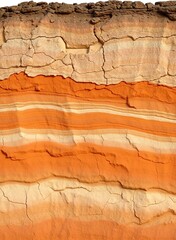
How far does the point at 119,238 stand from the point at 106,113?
642mm

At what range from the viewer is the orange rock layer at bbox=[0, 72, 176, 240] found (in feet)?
8.09

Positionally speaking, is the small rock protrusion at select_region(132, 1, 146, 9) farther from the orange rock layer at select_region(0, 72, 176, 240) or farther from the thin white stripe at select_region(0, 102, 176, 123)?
the thin white stripe at select_region(0, 102, 176, 123)

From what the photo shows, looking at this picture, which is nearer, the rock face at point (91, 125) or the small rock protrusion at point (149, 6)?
the rock face at point (91, 125)

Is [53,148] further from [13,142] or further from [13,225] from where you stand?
[13,225]

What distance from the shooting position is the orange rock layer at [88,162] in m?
2.46

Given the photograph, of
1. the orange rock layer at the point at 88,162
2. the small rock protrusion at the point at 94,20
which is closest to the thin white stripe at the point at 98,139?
the orange rock layer at the point at 88,162

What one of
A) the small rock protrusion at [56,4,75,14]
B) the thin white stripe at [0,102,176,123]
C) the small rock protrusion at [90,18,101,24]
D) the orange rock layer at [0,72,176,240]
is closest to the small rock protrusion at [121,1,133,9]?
the small rock protrusion at [90,18,101,24]

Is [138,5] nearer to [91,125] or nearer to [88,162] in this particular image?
[91,125]

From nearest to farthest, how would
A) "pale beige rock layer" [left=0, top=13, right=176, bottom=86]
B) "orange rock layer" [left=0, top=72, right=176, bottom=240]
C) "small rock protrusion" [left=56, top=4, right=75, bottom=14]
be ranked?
"orange rock layer" [left=0, top=72, right=176, bottom=240] < "pale beige rock layer" [left=0, top=13, right=176, bottom=86] < "small rock protrusion" [left=56, top=4, right=75, bottom=14]

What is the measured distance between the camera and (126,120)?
8.38 feet

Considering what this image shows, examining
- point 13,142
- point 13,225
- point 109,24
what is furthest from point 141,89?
point 13,225

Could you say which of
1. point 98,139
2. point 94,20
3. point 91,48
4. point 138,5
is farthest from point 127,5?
point 98,139

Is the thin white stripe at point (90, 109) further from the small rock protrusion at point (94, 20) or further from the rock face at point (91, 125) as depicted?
the small rock protrusion at point (94, 20)

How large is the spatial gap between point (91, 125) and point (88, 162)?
0.19m
